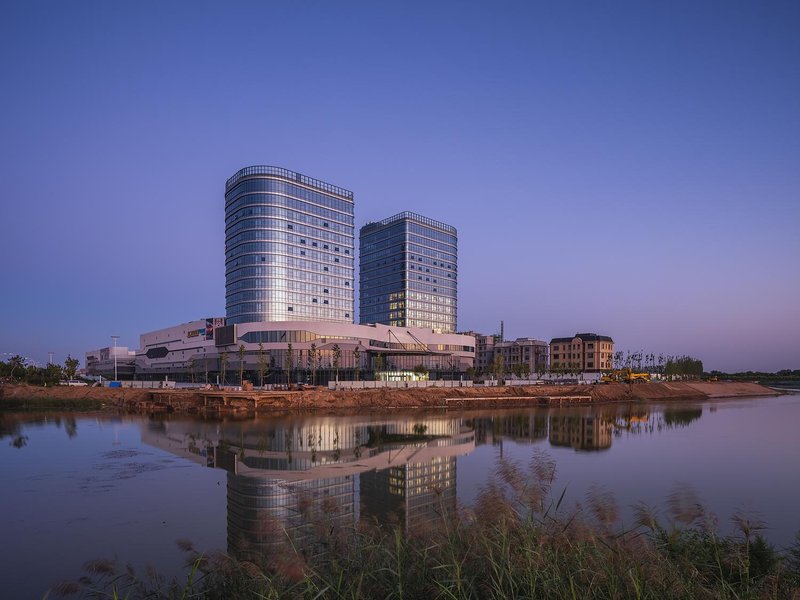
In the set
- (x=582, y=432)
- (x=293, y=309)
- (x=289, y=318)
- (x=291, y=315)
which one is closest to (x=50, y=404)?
(x=289, y=318)

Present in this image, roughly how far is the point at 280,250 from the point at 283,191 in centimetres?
1913

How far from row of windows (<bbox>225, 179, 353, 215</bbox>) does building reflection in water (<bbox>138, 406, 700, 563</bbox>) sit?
103107 mm

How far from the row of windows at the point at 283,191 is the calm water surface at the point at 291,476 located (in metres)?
101

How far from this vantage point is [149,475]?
1251 inches

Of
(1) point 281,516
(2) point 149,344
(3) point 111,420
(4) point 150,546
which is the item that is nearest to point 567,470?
(1) point 281,516

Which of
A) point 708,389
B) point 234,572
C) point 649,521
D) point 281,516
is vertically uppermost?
point 649,521

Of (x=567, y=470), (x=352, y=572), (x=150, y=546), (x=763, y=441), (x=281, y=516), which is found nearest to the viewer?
(x=352, y=572)

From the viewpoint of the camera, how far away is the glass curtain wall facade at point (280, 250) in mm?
149375

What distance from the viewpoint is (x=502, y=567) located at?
918 centimetres

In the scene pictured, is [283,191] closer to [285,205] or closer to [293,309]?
[285,205]

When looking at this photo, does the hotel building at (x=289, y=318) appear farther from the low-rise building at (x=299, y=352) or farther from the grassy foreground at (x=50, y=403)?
the grassy foreground at (x=50, y=403)

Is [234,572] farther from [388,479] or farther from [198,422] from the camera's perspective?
[198,422]

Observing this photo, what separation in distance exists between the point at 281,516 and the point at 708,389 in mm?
161377

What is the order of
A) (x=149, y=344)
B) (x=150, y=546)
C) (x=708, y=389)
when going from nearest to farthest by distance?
(x=150, y=546), (x=708, y=389), (x=149, y=344)
